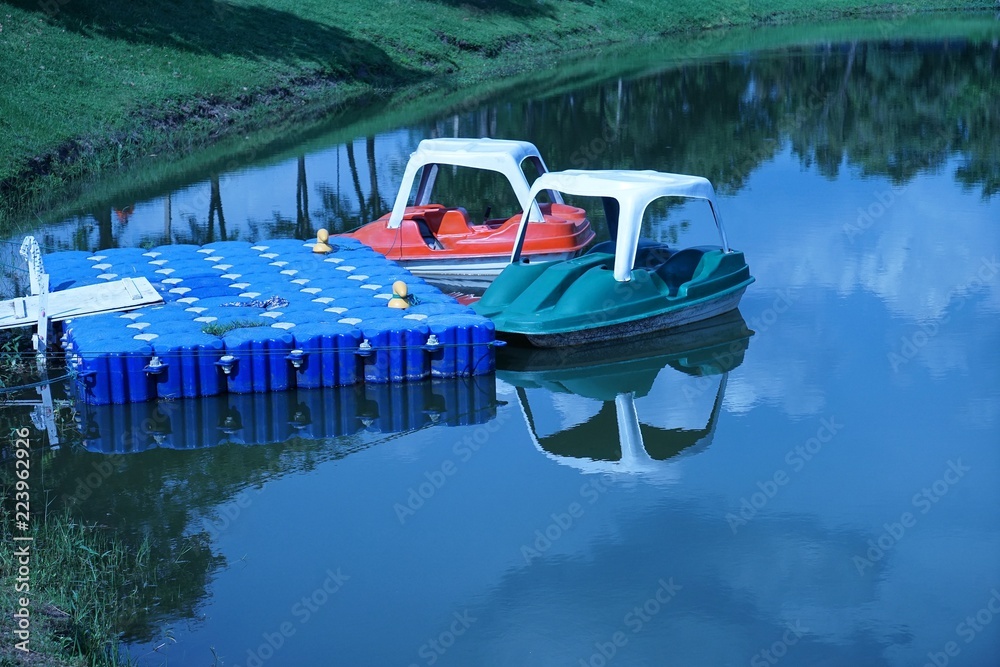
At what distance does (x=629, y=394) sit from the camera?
13766 mm

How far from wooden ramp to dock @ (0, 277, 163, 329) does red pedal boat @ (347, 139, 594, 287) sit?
3.98 meters

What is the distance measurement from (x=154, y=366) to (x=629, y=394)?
523 cm

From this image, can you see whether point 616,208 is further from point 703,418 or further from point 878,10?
point 878,10

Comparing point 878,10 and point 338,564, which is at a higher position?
point 878,10

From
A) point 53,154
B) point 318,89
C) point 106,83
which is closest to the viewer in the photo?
point 53,154

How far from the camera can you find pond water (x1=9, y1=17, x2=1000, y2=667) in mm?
8844

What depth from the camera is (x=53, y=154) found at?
2444cm

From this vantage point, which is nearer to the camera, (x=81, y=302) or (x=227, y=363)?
(x=227, y=363)

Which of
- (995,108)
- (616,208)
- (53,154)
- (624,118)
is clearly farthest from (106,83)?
(995,108)

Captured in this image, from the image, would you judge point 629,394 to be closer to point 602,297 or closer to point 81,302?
point 602,297

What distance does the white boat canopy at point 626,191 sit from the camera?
1441 centimetres

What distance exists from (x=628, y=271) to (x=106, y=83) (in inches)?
729

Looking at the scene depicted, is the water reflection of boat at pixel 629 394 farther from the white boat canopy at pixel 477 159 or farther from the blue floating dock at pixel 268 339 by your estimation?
the white boat canopy at pixel 477 159

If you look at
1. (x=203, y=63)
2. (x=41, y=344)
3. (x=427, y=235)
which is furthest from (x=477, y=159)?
(x=203, y=63)
